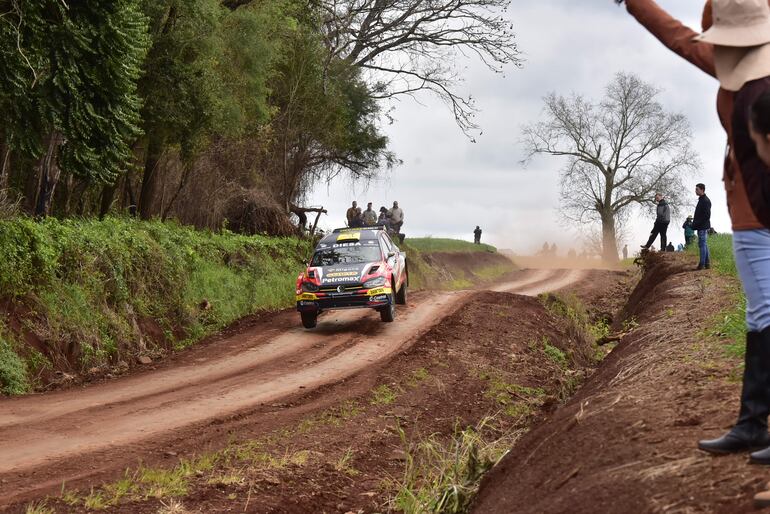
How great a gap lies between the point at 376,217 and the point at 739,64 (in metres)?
35.0

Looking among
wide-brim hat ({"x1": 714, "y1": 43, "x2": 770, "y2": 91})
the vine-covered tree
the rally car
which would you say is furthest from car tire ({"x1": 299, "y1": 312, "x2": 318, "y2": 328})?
wide-brim hat ({"x1": 714, "y1": 43, "x2": 770, "y2": 91})

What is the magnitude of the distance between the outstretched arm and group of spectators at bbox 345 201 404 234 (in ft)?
107

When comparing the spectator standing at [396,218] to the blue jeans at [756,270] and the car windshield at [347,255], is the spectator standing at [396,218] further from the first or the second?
the blue jeans at [756,270]

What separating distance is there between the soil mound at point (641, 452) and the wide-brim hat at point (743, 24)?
2319mm

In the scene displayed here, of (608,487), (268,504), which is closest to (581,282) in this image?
(268,504)

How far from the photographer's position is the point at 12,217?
52.5 feet

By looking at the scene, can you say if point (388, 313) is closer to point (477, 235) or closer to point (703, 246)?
point (703, 246)

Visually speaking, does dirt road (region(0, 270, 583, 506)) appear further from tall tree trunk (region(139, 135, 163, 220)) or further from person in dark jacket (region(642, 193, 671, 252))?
person in dark jacket (region(642, 193, 671, 252))

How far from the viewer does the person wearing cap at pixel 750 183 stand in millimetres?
4574

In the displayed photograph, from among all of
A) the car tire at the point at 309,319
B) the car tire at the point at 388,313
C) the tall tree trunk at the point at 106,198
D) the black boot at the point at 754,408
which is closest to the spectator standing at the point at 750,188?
the black boot at the point at 754,408

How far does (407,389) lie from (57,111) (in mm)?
9048

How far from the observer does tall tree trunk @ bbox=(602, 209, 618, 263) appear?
57.7 metres

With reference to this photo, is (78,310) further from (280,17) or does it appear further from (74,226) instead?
(280,17)

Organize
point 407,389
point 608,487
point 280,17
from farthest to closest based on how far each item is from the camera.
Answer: point 280,17 < point 407,389 < point 608,487
